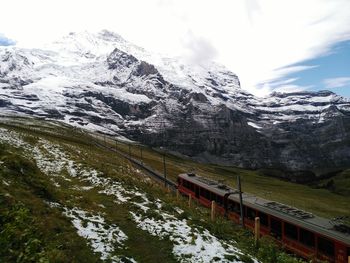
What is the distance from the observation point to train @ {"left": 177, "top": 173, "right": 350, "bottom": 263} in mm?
26672

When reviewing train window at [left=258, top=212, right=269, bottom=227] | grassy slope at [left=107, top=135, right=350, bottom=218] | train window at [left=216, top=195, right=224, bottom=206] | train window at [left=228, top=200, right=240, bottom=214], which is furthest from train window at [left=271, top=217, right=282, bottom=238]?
grassy slope at [left=107, top=135, right=350, bottom=218]

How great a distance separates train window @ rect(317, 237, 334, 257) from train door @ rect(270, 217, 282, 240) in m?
4.90

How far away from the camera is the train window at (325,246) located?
2682 centimetres

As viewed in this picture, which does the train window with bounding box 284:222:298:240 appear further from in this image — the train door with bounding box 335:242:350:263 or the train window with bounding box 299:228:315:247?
the train door with bounding box 335:242:350:263

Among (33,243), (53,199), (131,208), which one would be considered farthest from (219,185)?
(33,243)

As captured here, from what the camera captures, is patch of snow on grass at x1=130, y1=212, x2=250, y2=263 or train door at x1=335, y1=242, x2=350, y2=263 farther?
train door at x1=335, y1=242, x2=350, y2=263

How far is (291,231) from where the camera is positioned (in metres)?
31.1

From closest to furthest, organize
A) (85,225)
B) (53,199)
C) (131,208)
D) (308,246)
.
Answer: (85,225) → (53,199) → (131,208) → (308,246)

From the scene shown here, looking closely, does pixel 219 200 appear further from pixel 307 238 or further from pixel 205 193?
pixel 307 238

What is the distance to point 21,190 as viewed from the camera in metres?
20.8

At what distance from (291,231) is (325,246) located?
4.00m

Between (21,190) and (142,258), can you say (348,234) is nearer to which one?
(142,258)

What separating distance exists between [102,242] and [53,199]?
18.2ft

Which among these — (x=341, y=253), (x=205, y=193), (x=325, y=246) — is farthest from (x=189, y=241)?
(x=205, y=193)
